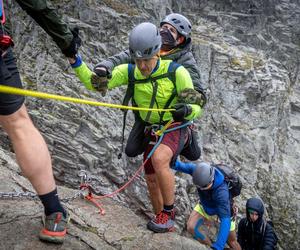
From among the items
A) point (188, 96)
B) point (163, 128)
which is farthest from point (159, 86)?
A: point (163, 128)

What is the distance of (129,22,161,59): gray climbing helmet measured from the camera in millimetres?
5250

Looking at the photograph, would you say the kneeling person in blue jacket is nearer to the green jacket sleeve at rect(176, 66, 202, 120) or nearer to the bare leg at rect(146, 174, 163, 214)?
the bare leg at rect(146, 174, 163, 214)

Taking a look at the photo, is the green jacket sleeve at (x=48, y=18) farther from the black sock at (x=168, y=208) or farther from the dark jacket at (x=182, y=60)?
the black sock at (x=168, y=208)

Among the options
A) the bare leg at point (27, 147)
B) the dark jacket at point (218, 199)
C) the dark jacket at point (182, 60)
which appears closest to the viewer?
the bare leg at point (27, 147)

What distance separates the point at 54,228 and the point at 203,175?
473 cm

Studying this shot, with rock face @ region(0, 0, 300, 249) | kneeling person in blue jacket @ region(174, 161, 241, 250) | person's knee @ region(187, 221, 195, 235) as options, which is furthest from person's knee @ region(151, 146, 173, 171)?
person's knee @ region(187, 221, 195, 235)

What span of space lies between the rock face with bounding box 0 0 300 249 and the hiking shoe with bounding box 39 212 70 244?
574mm

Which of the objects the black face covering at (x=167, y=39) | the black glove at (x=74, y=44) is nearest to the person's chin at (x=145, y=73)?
the black face covering at (x=167, y=39)

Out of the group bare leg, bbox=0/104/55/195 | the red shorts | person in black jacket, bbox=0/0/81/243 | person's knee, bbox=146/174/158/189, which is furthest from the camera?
person's knee, bbox=146/174/158/189

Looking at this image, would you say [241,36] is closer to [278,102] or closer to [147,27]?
[278,102]

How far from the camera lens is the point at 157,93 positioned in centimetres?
570

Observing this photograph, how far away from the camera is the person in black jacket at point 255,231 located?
1018 centimetres

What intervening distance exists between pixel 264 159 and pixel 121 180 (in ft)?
26.2

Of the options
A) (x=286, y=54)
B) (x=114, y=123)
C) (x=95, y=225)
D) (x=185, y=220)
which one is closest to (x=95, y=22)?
(x=114, y=123)
